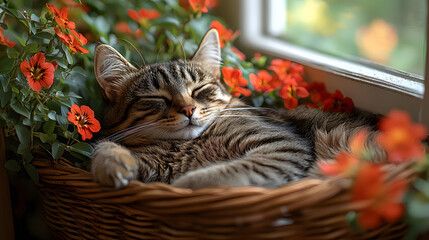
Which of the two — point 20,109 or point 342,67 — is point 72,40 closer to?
point 20,109

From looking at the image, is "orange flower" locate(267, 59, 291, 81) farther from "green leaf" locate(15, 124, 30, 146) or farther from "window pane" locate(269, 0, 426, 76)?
"green leaf" locate(15, 124, 30, 146)

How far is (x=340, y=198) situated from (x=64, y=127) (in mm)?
839

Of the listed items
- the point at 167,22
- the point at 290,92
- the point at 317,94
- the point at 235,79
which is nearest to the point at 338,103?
the point at 317,94

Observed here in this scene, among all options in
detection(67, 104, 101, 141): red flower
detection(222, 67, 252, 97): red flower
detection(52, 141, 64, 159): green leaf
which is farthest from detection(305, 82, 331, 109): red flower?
detection(52, 141, 64, 159): green leaf

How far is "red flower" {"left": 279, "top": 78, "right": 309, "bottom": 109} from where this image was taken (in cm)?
161

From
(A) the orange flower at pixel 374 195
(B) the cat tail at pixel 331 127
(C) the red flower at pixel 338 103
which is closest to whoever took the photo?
(A) the orange flower at pixel 374 195

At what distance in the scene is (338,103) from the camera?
5.27 feet

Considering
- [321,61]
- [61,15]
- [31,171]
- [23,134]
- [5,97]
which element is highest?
[61,15]

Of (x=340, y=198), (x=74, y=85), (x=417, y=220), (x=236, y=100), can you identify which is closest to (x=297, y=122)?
(x=236, y=100)

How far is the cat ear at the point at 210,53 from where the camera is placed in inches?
65.3

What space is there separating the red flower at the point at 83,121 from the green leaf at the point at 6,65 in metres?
0.21

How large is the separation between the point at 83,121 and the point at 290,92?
2.61 ft

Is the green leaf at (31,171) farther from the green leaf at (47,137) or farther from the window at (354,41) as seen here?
the window at (354,41)

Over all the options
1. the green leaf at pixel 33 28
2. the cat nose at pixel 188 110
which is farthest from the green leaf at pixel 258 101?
the green leaf at pixel 33 28
